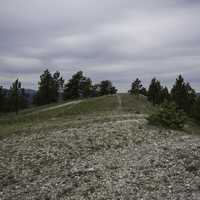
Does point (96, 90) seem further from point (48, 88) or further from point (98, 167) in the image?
point (98, 167)

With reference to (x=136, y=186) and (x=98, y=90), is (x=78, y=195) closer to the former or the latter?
(x=136, y=186)

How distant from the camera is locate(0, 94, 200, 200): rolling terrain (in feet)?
55.1

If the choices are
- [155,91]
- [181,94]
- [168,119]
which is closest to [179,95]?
[181,94]

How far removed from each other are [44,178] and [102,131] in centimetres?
1361

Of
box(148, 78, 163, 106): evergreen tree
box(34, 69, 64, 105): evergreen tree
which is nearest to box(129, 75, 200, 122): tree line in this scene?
box(148, 78, 163, 106): evergreen tree

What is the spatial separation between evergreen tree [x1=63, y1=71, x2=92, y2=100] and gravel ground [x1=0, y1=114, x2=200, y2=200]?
239ft

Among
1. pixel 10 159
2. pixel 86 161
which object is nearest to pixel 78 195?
pixel 86 161

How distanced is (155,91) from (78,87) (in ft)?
92.0

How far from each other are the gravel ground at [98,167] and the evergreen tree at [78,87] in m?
72.8

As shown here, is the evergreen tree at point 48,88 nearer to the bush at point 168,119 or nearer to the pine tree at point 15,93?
the pine tree at point 15,93

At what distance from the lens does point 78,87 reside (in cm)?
10681

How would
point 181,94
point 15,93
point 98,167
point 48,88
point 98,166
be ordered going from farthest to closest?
point 48,88
point 15,93
point 181,94
point 98,166
point 98,167

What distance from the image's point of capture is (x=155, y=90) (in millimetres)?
91000

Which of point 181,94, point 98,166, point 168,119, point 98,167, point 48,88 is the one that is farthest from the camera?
point 48,88
